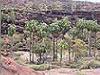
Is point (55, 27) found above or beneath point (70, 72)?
above

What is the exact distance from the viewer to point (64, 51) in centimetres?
5006

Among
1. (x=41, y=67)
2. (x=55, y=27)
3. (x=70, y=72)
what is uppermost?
(x=55, y=27)

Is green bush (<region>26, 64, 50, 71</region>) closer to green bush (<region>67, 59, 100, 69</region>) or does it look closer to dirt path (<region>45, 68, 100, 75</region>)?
dirt path (<region>45, 68, 100, 75</region>)

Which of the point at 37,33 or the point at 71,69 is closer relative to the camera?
the point at 71,69

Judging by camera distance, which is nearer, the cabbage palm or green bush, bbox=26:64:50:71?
green bush, bbox=26:64:50:71

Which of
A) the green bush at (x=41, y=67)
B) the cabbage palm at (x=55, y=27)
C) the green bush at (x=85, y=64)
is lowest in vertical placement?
the green bush at (x=85, y=64)

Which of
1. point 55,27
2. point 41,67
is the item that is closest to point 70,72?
point 41,67

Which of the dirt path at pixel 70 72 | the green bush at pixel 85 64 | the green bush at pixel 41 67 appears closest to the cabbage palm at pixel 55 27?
the green bush at pixel 85 64

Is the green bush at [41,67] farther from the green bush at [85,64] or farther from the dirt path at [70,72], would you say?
the green bush at [85,64]

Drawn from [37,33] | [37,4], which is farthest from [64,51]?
[37,4]

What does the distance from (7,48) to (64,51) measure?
9453 mm

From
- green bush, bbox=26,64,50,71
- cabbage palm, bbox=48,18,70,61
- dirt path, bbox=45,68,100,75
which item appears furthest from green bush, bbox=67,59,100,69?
cabbage palm, bbox=48,18,70,61

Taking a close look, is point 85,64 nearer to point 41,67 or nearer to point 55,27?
point 41,67

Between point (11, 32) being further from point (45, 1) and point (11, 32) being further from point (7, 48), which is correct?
point (45, 1)
